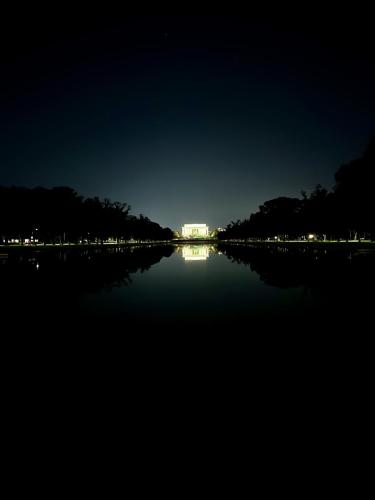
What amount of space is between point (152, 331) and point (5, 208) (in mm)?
66838

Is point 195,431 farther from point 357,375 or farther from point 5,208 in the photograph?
point 5,208

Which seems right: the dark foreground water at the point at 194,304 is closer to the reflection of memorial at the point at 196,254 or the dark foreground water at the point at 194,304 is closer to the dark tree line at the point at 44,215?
the reflection of memorial at the point at 196,254

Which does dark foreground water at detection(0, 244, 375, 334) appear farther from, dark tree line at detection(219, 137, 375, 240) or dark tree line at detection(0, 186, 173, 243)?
dark tree line at detection(0, 186, 173, 243)

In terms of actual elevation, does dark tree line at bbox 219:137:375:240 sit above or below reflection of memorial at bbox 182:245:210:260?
above

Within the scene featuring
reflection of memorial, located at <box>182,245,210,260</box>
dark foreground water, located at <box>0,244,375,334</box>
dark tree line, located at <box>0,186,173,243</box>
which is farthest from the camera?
dark tree line, located at <box>0,186,173,243</box>

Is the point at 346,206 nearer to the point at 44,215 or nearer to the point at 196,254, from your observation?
the point at 196,254

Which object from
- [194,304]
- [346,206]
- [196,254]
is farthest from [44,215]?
[194,304]

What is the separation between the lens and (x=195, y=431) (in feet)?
13.4

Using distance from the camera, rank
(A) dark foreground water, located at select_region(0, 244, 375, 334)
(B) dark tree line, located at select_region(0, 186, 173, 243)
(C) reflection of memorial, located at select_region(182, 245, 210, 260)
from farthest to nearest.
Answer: (B) dark tree line, located at select_region(0, 186, 173, 243)
(C) reflection of memorial, located at select_region(182, 245, 210, 260)
(A) dark foreground water, located at select_region(0, 244, 375, 334)

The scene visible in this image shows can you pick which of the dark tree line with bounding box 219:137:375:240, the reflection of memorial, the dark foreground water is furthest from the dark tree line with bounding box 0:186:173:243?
the dark foreground water

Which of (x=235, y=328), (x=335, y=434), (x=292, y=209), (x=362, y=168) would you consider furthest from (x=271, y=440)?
(x=292, y=209)

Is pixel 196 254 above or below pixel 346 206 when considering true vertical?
below

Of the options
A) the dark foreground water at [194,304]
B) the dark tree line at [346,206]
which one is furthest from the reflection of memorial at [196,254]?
the dark foreground water at [194,304]

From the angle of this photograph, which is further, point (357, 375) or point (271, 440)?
point (357, 375)
